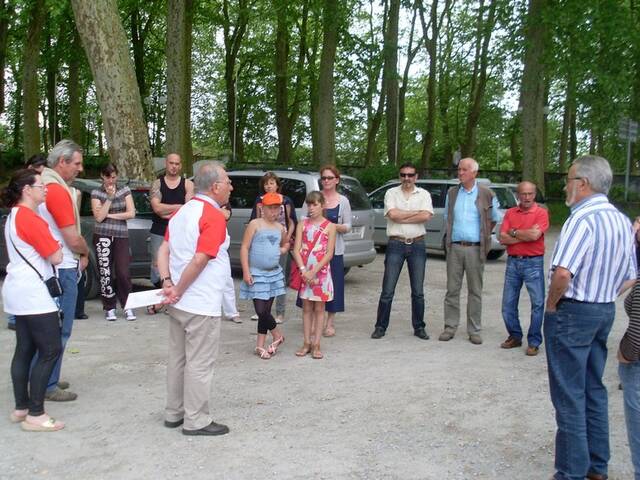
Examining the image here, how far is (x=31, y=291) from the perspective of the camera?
498 cm

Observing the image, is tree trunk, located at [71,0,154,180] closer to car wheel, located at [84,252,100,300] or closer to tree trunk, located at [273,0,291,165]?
car wheel, located at [84,252,100,300]

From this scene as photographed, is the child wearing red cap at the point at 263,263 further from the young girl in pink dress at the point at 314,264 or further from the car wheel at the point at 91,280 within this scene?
the car wheel at the point at 91,280

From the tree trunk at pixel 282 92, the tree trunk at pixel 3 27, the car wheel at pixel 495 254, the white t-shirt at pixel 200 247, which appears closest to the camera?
the white t-shirt at pixel 200 247

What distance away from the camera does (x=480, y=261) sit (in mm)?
8047

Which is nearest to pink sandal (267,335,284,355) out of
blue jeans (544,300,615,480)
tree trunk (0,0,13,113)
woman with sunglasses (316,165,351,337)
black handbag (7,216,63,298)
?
woman with sunglasses (316,165,351,337)

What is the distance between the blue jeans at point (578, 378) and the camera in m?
4.09

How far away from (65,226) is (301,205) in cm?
616

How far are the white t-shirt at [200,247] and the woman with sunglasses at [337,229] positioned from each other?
335 cm

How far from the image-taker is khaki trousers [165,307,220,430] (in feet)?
16.3

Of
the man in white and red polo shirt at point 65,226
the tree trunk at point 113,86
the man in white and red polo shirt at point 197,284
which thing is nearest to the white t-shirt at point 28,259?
the man in white and red polo shirt at point 65,226

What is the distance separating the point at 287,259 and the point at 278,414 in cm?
520

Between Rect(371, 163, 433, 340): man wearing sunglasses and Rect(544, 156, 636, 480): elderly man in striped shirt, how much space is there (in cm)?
388

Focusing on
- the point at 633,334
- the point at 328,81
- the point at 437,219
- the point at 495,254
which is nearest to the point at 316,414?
the point at 633,334

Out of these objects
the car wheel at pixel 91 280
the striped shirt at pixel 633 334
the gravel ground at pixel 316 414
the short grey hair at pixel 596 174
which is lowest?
the gravel ground at pixel 316 414
